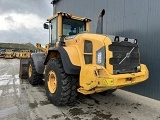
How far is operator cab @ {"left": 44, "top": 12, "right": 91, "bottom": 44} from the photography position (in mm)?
6328

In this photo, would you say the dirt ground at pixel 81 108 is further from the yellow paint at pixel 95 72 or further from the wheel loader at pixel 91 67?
the yellow paint at pixel 95 72

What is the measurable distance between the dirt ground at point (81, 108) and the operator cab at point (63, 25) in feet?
6.80

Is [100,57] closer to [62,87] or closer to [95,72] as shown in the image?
[95,72]

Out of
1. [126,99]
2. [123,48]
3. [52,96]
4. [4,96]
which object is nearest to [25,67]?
[4,96]

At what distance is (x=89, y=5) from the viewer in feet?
35.7

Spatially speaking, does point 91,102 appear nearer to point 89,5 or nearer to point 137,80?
point 137,80

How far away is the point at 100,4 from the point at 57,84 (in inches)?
228

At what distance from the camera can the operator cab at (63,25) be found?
6.33 metres

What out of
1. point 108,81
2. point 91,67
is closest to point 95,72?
point 91,67

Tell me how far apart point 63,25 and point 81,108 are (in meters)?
2.72

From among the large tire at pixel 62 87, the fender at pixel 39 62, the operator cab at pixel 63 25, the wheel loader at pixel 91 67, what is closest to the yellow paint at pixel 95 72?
the wheel loader at pixel 91 67

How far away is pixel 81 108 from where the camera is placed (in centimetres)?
538

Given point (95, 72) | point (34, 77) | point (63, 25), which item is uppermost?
point (63, 25)

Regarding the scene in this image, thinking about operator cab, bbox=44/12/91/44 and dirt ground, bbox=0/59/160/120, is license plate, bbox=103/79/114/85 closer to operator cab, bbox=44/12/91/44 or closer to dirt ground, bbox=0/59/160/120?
dirt ground, bbox=0/59/160/120
